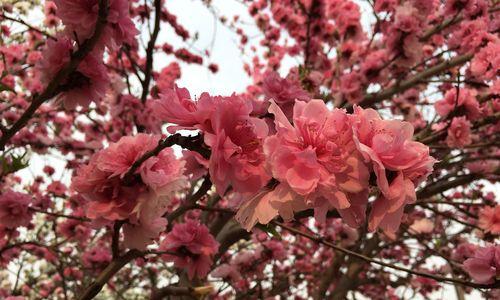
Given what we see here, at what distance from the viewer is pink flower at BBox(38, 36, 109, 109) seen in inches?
60.7

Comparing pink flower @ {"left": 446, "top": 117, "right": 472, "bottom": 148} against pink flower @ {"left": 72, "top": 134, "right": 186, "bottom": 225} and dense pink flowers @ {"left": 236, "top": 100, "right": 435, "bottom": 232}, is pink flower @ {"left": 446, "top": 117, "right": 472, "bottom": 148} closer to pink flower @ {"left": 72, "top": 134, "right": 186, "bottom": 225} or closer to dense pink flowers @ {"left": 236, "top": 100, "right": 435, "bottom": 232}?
dense pink flowers @ {"left": 236, "top": 100, "right": 435, "bottom": 232}

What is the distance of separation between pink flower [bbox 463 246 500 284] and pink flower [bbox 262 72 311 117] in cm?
86

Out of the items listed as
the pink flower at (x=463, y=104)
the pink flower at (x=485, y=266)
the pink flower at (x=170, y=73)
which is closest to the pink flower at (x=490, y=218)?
the pink flower at (x=463, y=104)

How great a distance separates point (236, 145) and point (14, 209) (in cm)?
216

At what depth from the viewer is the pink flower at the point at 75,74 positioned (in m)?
1.54

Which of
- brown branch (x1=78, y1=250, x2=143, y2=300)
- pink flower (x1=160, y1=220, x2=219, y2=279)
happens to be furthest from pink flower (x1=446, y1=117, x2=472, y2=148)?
brown branch (x1=78, y1=250, x2=143, y2=300)

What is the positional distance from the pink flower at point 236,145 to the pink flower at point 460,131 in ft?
7.15

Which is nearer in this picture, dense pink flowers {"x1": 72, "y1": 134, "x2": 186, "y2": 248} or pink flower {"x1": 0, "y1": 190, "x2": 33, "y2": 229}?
dense pink flowers {"x1": 72, "y1": 134, "x2": 186, "y2": 248}

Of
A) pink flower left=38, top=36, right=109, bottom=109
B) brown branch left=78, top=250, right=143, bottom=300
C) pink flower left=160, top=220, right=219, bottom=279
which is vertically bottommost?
brown branch left=78, top=250, right=143, bottom=300

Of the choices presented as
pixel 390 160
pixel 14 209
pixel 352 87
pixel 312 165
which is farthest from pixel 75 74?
pixel 352 87

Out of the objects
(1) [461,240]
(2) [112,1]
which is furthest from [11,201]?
(1) [461,240]

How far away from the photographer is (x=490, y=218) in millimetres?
2688

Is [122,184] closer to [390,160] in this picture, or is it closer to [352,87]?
[390,160]

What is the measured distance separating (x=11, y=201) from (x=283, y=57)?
15.6 ft
